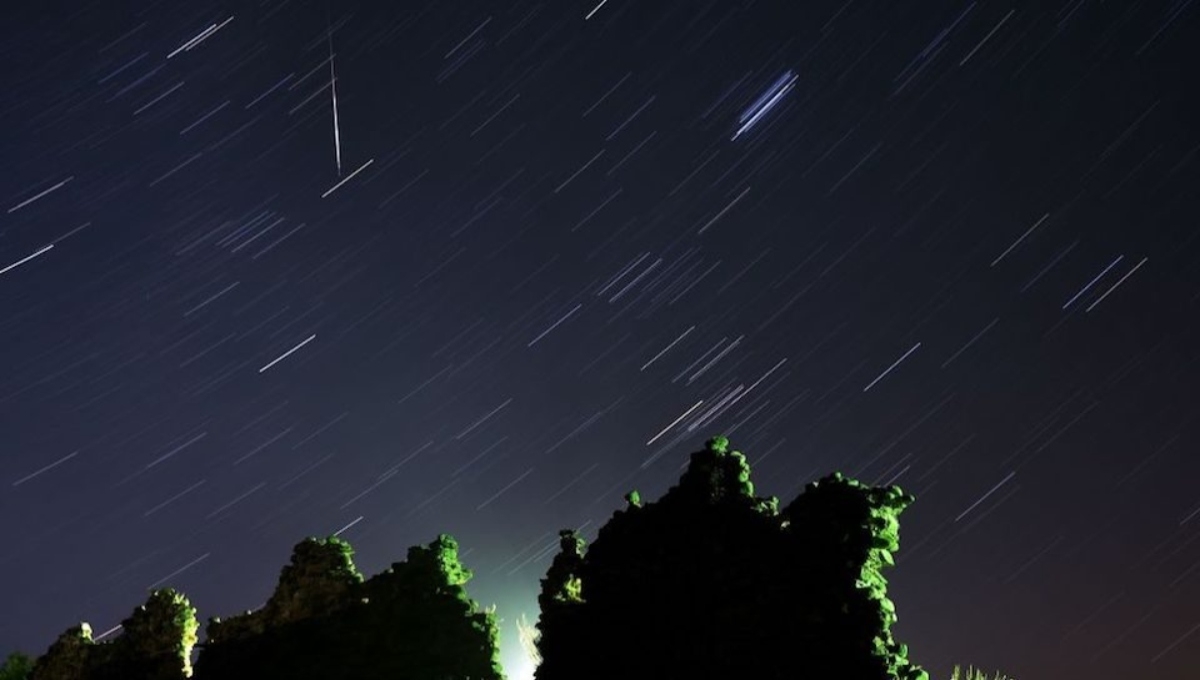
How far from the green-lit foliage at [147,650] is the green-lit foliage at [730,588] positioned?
9.34 m

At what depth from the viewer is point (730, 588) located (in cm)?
1366

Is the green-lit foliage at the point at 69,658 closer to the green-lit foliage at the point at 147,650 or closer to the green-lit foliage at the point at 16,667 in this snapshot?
the green-lit foliage at the point at 147,650

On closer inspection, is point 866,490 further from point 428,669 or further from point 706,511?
point 428,669

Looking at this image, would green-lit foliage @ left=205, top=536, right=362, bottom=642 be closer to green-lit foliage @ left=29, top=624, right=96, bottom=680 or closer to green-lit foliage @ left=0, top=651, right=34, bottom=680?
green-lit foliage @ left=29, top=624, right=96, bottom=680

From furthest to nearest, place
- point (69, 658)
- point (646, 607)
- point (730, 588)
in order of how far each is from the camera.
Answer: point (69, 658), point (646, 607), point (730, 588)

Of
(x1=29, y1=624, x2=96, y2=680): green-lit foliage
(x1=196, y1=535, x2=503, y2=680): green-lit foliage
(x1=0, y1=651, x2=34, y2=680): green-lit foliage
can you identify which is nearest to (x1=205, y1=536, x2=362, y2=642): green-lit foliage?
(x1=196, y1=535, x2=503, y2=680): green-lit foliage

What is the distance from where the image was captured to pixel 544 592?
15.6 metres

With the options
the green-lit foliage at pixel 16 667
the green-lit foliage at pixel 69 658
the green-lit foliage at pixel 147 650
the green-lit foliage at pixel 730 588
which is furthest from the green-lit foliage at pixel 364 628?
the green-lit foliage at pixel 16 667

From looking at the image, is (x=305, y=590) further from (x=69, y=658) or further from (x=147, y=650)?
(x=69, y=658)

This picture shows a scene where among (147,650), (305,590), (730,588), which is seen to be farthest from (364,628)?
Result: (730,588)

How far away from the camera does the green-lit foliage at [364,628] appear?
17.2 metres

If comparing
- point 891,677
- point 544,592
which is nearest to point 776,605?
point 891,677

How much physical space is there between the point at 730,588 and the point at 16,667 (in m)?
27.9

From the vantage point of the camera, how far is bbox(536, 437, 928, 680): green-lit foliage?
12.6 meters
